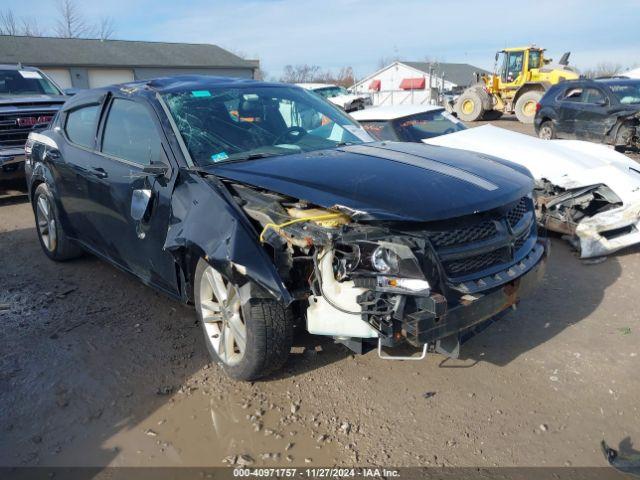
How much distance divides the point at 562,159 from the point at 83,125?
15.6 ft

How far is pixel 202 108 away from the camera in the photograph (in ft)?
12.2

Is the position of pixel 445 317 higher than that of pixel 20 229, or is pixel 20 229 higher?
pixel 445 317

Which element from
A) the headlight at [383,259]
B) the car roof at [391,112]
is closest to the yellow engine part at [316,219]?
the headlight at [383,259]

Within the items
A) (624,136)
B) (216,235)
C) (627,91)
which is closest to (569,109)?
(627,91)

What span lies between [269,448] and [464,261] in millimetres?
1386

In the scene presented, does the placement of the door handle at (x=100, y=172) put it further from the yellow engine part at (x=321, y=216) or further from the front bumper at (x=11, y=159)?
the front bumper at (x=11, y=159)

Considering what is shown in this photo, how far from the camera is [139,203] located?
353 centimetres

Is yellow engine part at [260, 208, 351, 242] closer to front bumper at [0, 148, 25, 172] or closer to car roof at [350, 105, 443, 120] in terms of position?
car roof at [350, 105, 443, 120]

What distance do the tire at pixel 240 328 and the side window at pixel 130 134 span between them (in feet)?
3.20

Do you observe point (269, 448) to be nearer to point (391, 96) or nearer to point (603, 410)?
point (603, 410)

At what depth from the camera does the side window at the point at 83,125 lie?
4348 mm

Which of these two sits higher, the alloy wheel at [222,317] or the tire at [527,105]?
the alloy wheel at [222,317]

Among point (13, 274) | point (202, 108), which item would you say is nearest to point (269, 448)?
point (202, 108)

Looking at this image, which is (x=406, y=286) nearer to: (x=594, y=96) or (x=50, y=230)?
(x=50, y=230)
